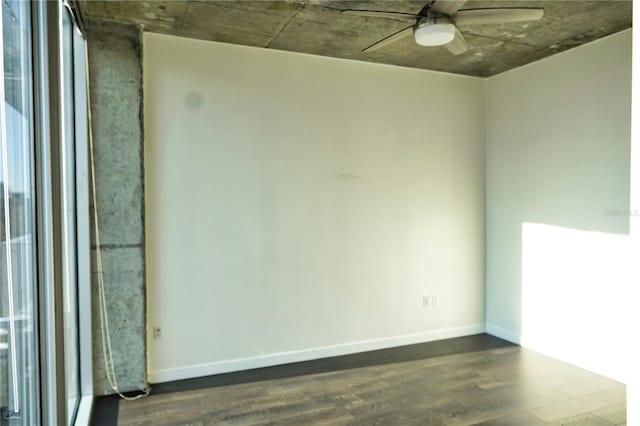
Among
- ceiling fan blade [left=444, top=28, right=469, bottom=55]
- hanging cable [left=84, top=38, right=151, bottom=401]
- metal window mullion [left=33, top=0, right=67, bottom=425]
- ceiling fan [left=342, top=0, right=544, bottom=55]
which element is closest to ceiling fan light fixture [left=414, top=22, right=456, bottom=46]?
ceiling fan [left=342, top=0, right=544, bottom=55]

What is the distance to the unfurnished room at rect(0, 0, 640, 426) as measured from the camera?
9.86ft

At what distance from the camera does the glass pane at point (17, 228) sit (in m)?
1.32

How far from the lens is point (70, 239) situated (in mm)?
2770

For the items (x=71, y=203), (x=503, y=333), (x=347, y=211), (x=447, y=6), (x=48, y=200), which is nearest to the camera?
(x=48, y=200)

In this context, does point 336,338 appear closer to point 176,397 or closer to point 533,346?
point 176,397

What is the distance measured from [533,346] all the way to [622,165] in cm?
181

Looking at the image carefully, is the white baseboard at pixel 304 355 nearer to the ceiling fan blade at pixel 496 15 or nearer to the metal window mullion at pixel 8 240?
the metal window mullion at pixel 8 240

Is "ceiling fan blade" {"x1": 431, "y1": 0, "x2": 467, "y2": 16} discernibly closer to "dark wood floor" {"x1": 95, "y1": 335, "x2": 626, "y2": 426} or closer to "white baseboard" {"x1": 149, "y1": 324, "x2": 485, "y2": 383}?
"dark wood floor" {"x1": 95, "y1": 335, "x2": 626, "y2": 426}

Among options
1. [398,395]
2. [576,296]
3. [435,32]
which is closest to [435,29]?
[435,32]

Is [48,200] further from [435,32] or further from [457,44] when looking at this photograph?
[457,44]

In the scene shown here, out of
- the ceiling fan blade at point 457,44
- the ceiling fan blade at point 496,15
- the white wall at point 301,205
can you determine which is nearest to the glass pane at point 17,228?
the white wall at point 301,205

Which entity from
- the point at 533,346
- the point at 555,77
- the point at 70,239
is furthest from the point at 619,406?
the point at 70,239

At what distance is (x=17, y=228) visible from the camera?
1448mm

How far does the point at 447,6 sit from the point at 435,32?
170 mm
